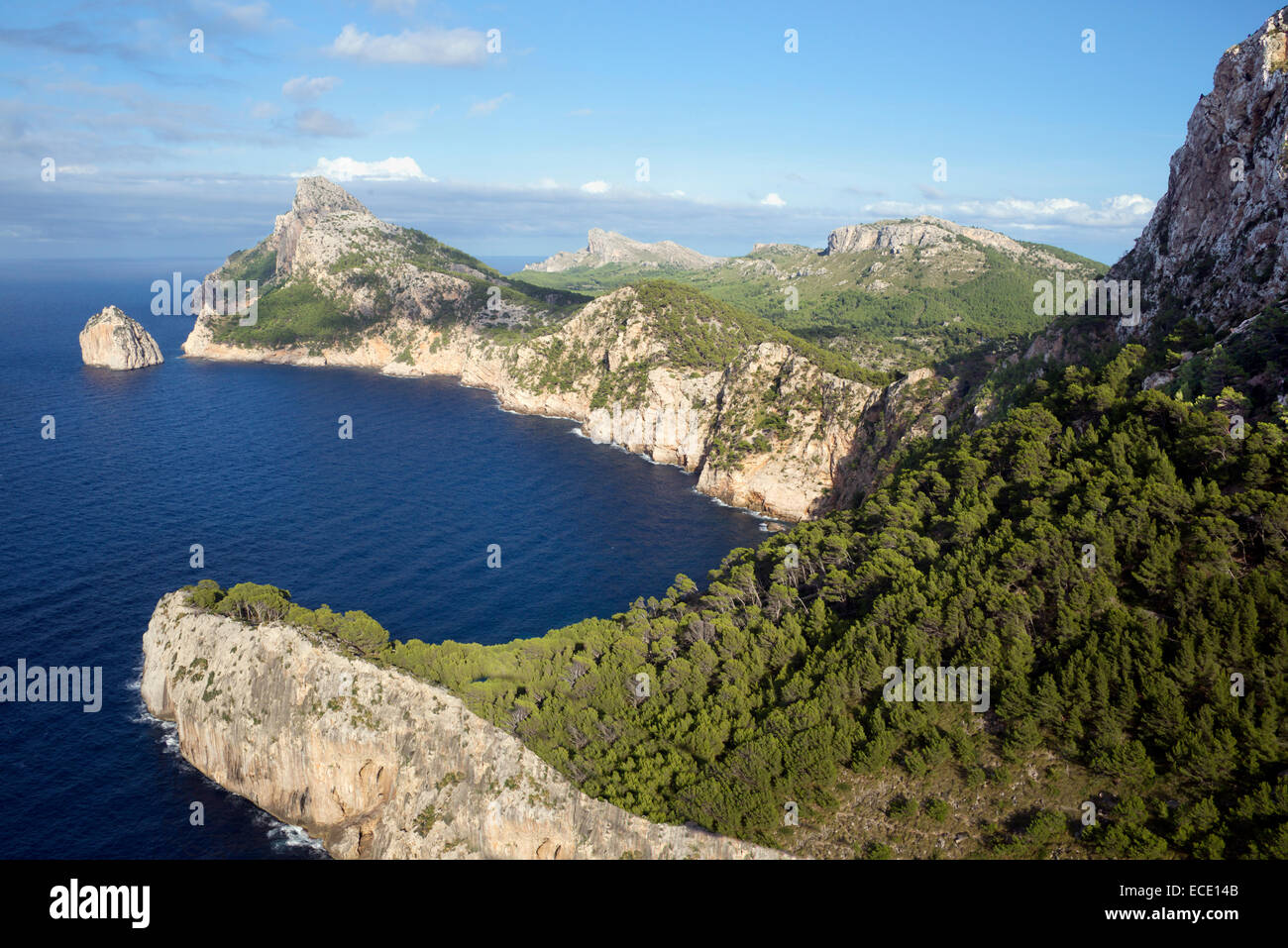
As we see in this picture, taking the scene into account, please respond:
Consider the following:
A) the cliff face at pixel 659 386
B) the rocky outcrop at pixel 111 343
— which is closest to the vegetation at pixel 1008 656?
the cliff face at pixel 659 386

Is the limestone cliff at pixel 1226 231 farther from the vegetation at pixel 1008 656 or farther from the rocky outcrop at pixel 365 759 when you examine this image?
the rocky outcrop at pixel 365 759

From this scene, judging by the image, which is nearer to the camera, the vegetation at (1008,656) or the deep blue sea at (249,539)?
the vegetation at (1008,656)

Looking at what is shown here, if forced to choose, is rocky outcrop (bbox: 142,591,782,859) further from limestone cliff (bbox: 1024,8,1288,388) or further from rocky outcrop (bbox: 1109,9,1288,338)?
rocky outcrop (bbox: 1109,9,1288,338)

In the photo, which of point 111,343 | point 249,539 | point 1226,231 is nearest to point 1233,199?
point 1226,231

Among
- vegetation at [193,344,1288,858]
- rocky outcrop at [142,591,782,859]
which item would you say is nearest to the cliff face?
vegetation at [193,344,1288,858]

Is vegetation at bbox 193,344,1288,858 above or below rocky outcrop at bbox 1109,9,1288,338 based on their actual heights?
below

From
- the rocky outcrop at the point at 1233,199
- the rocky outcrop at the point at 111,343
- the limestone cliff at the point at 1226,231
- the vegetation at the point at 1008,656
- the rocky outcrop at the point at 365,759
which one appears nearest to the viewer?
the vegetation at the point at 1008,656
